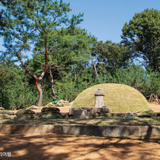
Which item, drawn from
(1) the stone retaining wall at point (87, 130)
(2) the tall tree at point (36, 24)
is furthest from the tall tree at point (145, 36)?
(1) the stone retaining wall at point (87, 130)

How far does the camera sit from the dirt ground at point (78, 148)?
299cm

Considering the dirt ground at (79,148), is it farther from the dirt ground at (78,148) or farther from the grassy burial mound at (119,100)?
the grassy burial mound at (119,100)

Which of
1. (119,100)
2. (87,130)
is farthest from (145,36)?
(87,130)

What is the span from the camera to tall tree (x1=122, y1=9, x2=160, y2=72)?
2828 centimetres

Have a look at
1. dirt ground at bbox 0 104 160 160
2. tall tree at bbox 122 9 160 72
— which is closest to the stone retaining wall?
dirt ground at bbox 0 104 160 160

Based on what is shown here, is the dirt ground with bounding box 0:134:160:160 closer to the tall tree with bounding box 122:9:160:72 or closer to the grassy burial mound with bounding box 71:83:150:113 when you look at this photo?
Result: the grassy burial mound with bounding box 71:83:150:113

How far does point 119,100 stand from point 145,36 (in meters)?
19.2

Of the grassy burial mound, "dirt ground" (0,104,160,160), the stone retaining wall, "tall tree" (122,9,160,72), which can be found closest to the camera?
"dirt ground" (0,104,160,160)

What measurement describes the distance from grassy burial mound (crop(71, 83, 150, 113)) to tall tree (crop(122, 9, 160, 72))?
595 inches

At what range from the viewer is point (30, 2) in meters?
16.3

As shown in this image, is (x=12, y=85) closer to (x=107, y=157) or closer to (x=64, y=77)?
(x=64, y=77)

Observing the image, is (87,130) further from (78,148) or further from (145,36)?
(145,36)

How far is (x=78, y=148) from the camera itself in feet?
11.1

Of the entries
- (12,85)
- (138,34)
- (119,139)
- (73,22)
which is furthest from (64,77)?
(119,139)
